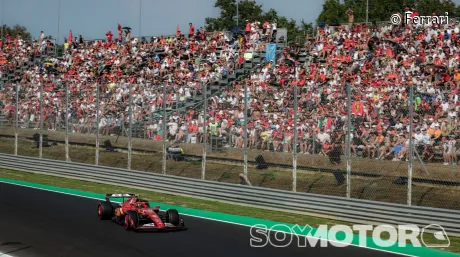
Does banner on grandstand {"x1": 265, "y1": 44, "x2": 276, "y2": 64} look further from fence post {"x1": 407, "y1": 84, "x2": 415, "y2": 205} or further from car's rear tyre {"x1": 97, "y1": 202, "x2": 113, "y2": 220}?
car's rear tyre {"x1": 97, "y1": 202, "x2": 113, "y2": 220}

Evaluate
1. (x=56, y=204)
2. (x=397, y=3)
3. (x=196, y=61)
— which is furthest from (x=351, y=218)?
(x=397, y=3)

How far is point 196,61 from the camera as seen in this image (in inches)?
1192

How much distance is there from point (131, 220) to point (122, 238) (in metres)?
0.65

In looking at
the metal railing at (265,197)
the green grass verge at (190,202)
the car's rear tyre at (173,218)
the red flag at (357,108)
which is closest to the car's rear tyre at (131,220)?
the car's rear tyre at (173,218)

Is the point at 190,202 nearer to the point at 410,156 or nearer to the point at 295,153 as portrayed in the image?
the point at 295,153

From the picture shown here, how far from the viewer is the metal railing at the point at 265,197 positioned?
14.1 metres

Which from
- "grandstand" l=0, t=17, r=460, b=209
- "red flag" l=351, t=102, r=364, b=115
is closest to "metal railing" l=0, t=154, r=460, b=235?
"grandstand" l=0, t=17, r=460, b=209

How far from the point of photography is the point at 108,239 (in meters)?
12.6

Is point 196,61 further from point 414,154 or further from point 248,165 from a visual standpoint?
point 414,154

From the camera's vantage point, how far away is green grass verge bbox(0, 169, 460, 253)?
15.5 metres

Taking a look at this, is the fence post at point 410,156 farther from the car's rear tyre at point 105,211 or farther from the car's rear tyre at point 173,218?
the car's rear tyre at point 105,211

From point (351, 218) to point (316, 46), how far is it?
1219 centimetres

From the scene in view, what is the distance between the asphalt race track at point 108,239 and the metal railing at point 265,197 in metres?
2.49

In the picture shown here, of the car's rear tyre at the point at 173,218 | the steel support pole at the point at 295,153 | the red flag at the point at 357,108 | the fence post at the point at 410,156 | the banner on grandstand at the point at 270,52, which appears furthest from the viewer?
the banner on grandstand at the point at 270,52
